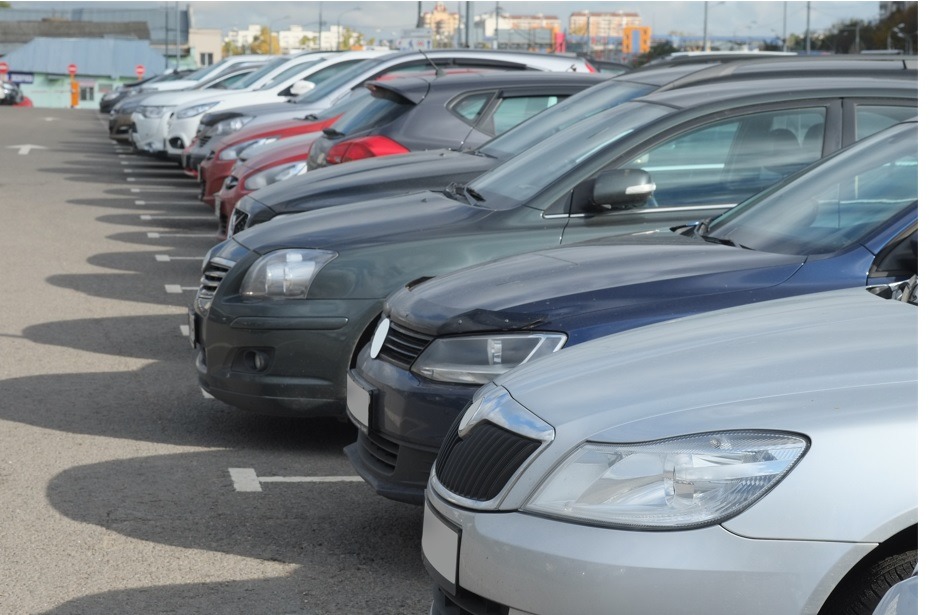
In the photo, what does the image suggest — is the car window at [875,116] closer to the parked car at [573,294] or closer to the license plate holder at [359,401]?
the parked car at [573,294]

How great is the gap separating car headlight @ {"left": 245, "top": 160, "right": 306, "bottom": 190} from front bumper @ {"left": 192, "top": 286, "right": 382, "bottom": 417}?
490 cm

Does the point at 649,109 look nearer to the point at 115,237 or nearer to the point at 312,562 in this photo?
the point at 312,562

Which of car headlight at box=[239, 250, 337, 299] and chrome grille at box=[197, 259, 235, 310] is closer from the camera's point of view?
car headlight at box=[239, 250, 337, 299]

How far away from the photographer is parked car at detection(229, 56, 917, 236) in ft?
22.1

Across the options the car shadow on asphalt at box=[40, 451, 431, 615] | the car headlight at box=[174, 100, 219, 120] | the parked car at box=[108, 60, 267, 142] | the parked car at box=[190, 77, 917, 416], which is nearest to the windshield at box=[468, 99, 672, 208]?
the parked car at box=[190, 77, 917, 416]

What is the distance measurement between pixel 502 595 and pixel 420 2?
4543 cm

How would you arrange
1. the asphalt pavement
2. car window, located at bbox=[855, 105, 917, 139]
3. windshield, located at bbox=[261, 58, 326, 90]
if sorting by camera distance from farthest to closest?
windshield, located at bbox=[261, 58, 326, 90], car window, located at bbox=[855, 105, 917, 139], the asphalt pavement

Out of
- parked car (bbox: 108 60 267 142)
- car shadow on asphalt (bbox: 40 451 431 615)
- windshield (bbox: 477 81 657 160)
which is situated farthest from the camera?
parked car (bbox: 108 60 267 142)

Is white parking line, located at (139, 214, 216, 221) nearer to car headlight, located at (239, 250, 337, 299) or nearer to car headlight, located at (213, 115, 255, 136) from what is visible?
car headlight, located at (213, 115, 255, 136)

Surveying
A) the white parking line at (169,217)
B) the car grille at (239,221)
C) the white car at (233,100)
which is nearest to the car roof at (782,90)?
the car grille at (239,221)

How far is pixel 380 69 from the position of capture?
546 inches

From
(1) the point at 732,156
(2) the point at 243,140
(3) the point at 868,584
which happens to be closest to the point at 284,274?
(1) the point at 732,156

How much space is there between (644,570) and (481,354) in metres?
1.79

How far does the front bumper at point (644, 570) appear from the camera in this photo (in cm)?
255
